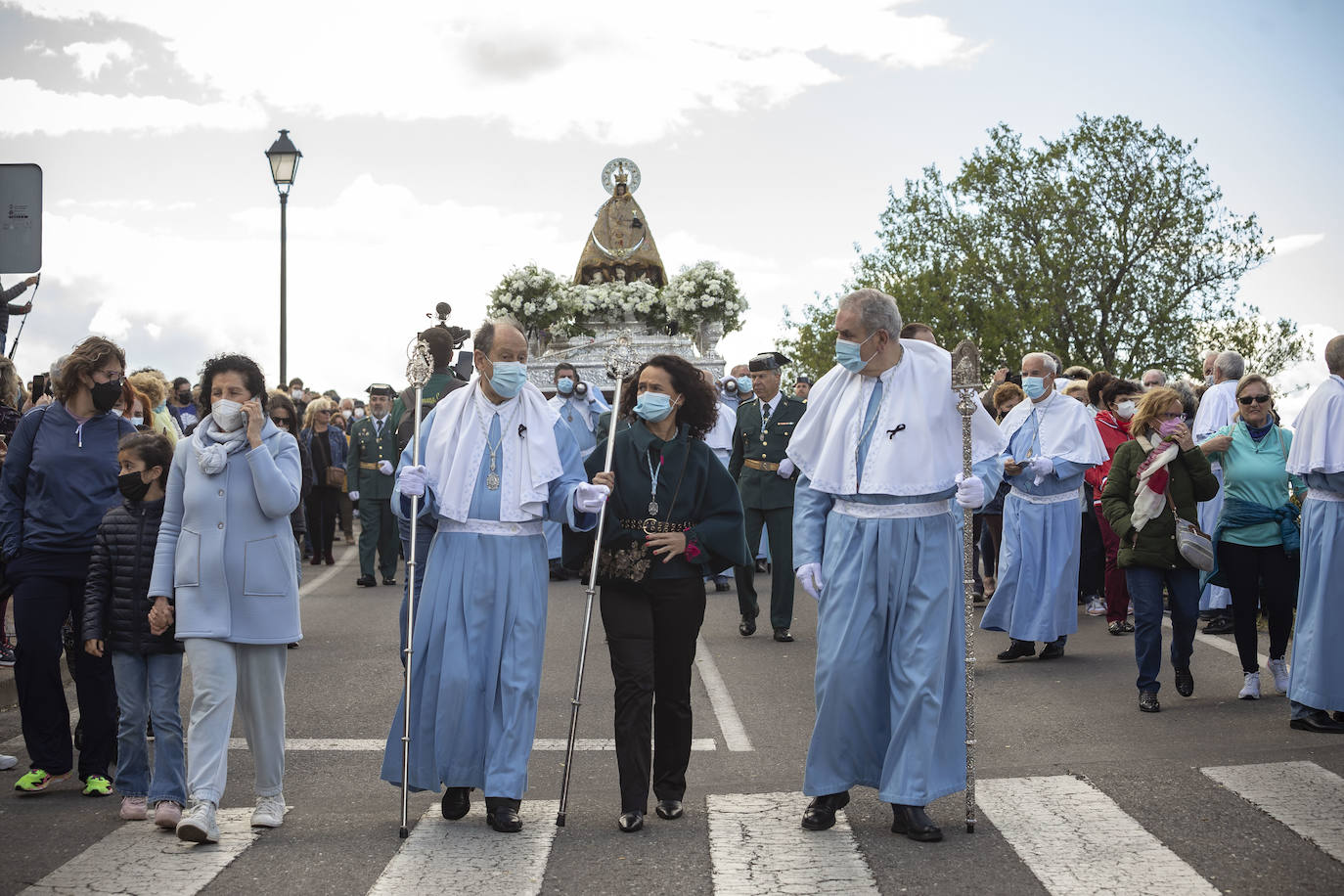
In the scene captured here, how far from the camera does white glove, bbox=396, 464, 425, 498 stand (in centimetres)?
676

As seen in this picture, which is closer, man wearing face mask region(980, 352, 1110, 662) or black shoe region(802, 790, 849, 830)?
black shoe region(802, 790, 849, 830)

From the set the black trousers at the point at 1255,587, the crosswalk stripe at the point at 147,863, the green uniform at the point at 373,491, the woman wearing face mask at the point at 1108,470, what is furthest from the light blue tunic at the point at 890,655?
the green uniform at the point at 373,491

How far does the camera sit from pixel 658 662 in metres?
6.75

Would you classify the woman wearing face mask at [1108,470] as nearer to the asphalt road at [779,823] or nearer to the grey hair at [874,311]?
the asphalt road at [779,823]

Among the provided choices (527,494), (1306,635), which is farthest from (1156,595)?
(527,494)

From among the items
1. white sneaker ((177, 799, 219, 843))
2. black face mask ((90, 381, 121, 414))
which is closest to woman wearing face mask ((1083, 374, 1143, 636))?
black face mask ((90, 381, 121, 414))

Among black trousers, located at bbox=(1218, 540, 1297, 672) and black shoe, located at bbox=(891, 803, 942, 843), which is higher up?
black trousers, located at bbox=(1218, 540, 1297, 672)

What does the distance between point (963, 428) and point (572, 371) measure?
39.2 ft

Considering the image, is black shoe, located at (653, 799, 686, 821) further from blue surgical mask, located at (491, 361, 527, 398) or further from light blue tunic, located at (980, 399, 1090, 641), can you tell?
light blue tunic, located at (980, 399, 1090, 641)

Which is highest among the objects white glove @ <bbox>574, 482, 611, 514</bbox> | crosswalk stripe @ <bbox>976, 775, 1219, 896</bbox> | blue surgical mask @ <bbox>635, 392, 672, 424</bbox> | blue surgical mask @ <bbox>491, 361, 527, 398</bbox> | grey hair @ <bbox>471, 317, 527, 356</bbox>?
grey hair @ <bbox>471, 317, 527, 356</bbox>

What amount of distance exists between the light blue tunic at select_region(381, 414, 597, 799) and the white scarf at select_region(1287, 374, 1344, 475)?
4241 mm

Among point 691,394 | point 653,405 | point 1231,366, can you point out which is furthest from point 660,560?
point 1231,366

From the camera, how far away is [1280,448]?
9.40 m

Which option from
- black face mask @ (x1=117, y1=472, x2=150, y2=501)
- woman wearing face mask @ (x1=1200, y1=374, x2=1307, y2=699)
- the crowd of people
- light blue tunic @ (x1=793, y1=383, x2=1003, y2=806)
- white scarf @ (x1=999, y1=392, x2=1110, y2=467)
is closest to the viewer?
light blue tunic @ (x1=793, y1=383, x2=1003, y2=806)
